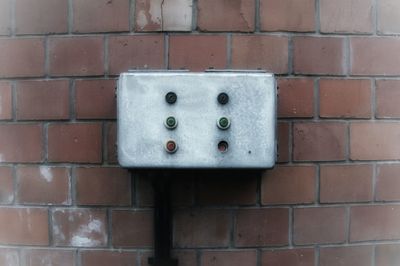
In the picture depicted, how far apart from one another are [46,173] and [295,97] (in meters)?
0.91

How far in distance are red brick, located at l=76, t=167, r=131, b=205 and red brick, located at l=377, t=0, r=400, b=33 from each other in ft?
3.42

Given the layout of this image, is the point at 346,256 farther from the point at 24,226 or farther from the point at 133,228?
the point at 24,226

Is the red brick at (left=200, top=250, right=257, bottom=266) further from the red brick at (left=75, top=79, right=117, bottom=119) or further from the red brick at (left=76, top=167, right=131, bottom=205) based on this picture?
the red brick at (left=75, top=79, right=117, bottom=119)

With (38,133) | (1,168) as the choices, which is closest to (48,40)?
(38,133)

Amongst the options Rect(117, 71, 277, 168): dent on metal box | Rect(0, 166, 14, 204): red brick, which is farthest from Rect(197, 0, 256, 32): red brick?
Rect(0, 166, 14, 204): red brick

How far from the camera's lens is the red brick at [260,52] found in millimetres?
1701

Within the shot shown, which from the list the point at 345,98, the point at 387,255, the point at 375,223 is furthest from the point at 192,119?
the point at 387,255

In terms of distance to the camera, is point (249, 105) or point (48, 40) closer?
point (249, 105)

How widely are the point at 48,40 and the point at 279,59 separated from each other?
799 millimetres

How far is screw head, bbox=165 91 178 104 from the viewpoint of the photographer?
1474 mm

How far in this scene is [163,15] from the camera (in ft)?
5.54

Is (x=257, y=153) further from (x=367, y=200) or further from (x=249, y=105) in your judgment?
(x=367, y=200)

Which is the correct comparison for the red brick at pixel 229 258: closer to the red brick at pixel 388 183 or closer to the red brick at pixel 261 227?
the red brick at pixel 261 227

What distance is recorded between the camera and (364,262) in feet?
5.94
